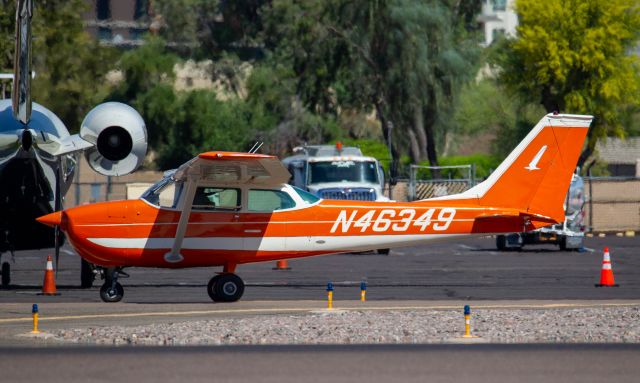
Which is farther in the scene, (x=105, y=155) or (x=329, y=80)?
(x=329, y=80)

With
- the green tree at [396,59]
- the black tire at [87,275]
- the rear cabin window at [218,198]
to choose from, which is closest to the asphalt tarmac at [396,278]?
the black tire at [87,275]

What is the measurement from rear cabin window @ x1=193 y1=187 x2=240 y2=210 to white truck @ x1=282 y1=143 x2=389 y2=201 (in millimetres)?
13040

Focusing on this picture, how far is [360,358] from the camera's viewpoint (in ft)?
39.9

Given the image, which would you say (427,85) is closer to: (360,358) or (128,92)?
(128,92)

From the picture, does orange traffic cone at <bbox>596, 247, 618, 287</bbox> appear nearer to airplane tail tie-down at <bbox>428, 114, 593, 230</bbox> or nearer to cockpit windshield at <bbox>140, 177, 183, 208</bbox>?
airplane tail tie-down at <bbox>428, 114, 593, 230</bbox>

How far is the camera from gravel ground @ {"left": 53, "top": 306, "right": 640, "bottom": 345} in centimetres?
1376

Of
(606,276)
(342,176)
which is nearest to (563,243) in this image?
(342,176)

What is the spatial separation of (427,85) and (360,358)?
4343 cm

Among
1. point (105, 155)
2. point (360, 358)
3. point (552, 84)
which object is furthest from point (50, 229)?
point (552, 84)

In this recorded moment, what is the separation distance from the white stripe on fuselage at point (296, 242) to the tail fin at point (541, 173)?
0.96 metres

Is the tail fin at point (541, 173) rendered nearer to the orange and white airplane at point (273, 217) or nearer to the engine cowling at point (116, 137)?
the orange and white airplane at point (273, 217)

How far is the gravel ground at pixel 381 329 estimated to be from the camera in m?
13.8

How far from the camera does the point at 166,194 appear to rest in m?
19.3

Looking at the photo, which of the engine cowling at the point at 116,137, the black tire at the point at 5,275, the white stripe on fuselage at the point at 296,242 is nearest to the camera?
the white stripe on fuselage at the point at 296,242
